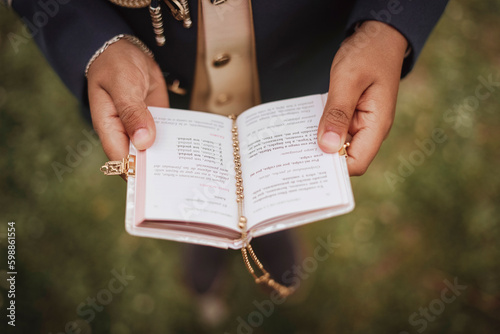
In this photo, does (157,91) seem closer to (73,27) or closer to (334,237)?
(73,27)

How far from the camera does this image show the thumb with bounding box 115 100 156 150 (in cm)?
122

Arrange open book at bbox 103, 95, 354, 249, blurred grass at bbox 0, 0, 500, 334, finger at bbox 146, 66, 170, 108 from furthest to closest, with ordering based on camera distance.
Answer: blurred grass at bbox 0, 0, 500, 334 < finger at bbox 146, 66, 170, 108 < open book at bbox 103, 95, 354, 249

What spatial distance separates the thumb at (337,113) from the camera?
121 cm

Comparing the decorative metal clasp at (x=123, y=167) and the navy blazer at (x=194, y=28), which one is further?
the navy blazer at (x=194, y=28)

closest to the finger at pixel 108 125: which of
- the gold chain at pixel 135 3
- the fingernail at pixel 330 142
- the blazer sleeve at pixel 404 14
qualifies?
the gold chain at pixel 135 3

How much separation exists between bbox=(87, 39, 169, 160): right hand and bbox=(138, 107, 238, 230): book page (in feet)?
0.23

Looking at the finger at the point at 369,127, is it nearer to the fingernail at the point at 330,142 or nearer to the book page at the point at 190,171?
the fingernail at the point at 330,142

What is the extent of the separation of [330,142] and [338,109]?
0.15 m

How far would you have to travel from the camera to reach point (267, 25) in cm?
139

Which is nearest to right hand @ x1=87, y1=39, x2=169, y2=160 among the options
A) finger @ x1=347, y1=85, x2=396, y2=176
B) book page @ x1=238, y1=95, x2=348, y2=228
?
book page @ x1=238, y1=95, x2=348, y2=228

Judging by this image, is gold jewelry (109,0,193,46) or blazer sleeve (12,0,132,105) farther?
blazer sleeve (12,0,132,105)

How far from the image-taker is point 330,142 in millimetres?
1202

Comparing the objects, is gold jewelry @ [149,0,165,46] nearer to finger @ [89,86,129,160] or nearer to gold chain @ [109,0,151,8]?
gold chain @ [109,0,151,8]

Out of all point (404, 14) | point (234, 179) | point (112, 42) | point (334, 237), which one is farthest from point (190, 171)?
point (334, 237)
